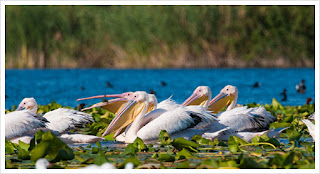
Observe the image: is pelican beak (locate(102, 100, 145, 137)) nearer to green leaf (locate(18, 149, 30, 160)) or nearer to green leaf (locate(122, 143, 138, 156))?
green leaf (locate(122, 143, 138, 156))

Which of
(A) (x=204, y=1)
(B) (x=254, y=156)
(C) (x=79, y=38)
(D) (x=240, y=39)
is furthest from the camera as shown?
(C) (x=79, y=38)

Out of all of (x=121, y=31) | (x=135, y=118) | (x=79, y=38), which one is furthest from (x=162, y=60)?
(x=135, y=118)

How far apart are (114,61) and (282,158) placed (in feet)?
122

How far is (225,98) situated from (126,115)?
6.44 ft

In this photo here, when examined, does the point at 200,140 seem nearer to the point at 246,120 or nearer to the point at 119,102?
the point at 246,120

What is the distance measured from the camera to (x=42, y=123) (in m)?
6.57

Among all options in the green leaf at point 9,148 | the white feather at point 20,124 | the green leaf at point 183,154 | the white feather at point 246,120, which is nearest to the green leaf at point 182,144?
the green leaf at point 183,154

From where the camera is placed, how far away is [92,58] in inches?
1650

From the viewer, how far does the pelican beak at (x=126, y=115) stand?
279 inches

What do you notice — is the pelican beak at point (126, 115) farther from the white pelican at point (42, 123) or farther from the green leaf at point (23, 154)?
the green leaf at point (23, 154)

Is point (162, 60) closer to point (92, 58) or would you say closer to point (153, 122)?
point (92, 58)

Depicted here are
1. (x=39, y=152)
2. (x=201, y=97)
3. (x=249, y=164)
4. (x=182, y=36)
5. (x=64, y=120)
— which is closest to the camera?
(x=249, y=164)

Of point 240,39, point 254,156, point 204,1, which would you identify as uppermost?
point 240,39

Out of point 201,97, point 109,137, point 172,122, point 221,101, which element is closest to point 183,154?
point 172,122
